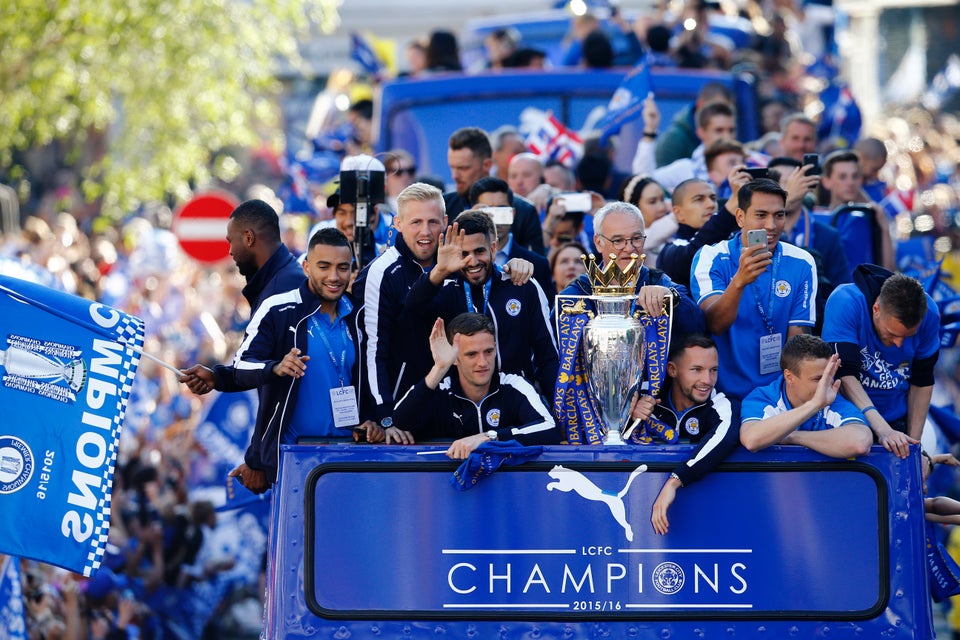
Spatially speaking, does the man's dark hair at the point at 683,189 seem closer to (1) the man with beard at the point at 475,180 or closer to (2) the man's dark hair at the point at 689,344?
(1) the man with beard at the point at 475,180

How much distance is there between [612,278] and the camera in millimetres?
7535

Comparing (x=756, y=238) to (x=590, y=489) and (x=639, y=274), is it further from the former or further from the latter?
(x=590, y=489)

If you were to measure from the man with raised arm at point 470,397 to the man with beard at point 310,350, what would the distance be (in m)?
0.42

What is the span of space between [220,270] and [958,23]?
101 ft

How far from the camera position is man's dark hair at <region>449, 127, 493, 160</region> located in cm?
998

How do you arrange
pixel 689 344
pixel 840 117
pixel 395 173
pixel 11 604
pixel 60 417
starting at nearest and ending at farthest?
pixel 689 344 < pixel 60 417 < pixel 11 604 < pixel 395 173 < pixel 840 117

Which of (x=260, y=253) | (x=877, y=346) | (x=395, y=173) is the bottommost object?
(x=877, y=346)

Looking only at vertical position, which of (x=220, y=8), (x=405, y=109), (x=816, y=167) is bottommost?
(x=816, y=167)

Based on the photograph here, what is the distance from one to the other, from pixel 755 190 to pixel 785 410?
1.27 m

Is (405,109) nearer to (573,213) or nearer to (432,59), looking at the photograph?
(432,59)

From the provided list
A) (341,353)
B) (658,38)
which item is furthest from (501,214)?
(658,38)

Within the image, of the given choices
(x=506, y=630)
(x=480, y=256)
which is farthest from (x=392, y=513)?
(x=480, y=256)

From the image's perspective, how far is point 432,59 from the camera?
1452 cm

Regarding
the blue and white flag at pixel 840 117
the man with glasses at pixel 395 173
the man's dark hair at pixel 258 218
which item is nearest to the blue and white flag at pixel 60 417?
the man's dark hair at pixel 258 218
